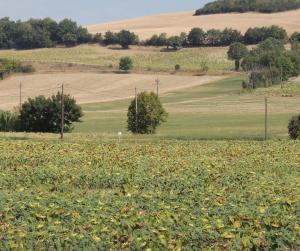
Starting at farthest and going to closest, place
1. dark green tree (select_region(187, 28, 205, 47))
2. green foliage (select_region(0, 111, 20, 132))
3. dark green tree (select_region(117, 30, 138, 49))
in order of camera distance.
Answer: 1. dark green tree (select_region(187, 28, 205, 47))
2. dark green tree (select_region(117, 30, 138, 49))
3. green foliage (select_region(0, 111, 20, 132))

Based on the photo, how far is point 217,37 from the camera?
7303 inches

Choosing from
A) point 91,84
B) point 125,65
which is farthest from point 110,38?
point 91,84

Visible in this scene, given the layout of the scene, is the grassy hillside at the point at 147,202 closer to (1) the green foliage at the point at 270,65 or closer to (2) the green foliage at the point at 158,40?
(1) the green foliage at the point at 270,65

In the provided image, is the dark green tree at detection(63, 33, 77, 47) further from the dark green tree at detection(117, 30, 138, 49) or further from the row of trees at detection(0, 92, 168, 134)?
the row of trees at detection(0, 92, 168, 134)

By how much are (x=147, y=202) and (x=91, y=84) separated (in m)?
109

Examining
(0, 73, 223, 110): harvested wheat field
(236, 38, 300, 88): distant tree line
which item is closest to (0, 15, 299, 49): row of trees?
(236, 38, 300, 88): distant tree line

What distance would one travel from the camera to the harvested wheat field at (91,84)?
114 m

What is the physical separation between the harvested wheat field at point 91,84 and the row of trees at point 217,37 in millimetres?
44600

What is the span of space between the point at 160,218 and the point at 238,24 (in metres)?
187

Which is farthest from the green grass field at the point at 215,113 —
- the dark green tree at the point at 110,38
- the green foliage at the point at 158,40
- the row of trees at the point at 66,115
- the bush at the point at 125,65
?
the dark green tree at the point at 110,38

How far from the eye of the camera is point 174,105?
333 ft

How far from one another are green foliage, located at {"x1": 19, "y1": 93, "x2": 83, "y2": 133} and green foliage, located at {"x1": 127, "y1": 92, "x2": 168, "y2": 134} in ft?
14.1

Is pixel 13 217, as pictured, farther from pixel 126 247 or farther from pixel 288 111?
pixel 288 111

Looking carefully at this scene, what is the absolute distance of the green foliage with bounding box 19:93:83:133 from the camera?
6456cm
